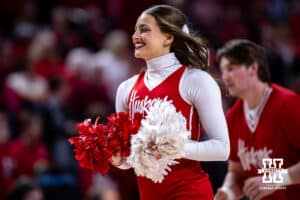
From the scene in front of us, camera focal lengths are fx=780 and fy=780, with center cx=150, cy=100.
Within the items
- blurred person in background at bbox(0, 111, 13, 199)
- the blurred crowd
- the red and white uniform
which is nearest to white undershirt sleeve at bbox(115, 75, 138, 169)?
the red and white uniform

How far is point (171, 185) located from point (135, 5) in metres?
6.82

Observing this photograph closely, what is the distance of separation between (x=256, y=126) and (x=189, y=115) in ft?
3.04

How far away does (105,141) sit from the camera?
12.4 ft

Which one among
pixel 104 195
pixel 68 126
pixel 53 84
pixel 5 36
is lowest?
pixel 104 195

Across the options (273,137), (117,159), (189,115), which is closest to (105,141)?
(117,159)

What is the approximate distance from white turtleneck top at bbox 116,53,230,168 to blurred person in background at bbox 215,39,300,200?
0.74m

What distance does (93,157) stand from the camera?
149 inches

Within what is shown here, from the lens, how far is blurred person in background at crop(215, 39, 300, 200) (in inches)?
177

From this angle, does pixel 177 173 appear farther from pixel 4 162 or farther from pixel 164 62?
pixel 4 162

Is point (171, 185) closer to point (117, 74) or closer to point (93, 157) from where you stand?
point (93, 157)

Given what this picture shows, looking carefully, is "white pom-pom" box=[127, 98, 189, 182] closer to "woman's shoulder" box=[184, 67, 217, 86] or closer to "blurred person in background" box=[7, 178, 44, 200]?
"woman's shoulder" box=[184, 67, 217, 86]

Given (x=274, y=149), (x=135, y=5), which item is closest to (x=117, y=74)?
(x=135, y=5)

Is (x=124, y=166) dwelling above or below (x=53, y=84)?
below

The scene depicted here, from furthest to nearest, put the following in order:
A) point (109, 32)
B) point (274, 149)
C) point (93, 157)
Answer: point (109, 32) → point (274, 149) → point (93, 157)
